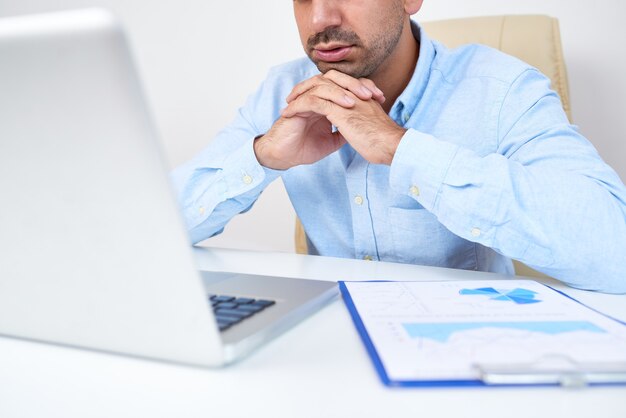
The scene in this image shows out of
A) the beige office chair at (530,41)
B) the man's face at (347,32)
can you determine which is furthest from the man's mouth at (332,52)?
the beige office chair at (530,41)

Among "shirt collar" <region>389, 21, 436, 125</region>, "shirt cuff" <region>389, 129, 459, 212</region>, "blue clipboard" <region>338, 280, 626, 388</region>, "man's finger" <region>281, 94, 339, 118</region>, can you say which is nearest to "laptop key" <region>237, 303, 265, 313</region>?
"blue clipboard" <region>338, 280, 626, 388</region>

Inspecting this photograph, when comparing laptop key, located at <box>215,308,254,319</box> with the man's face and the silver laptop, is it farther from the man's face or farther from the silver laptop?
the man's face

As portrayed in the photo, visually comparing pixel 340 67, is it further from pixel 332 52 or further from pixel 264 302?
pixel 264 302

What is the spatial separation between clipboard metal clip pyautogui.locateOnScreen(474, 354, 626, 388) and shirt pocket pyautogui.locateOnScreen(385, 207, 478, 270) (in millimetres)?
660

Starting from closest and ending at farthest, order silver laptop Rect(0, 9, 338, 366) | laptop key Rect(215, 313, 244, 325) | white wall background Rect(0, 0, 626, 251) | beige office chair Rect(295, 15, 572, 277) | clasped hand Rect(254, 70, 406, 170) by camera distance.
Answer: silver laptop Rect(0, 9, 338, 366) < laptop key Rect(215, 313, 244, 325) < clasped hand Rect(254, 70, 406, 170) < beige office chair Rect(295, 15, 572, 277) < white wall background Rect(0, 0, 626, 251)

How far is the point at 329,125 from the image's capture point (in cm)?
118

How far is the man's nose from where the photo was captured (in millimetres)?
1199

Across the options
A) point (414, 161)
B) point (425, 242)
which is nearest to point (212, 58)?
point (425, 242)

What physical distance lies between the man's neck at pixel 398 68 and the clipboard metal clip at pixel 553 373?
35.8 inches

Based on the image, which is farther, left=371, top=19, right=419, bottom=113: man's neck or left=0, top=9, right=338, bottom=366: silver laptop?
left=371, top=19, right=419, bottom=113: man's neck

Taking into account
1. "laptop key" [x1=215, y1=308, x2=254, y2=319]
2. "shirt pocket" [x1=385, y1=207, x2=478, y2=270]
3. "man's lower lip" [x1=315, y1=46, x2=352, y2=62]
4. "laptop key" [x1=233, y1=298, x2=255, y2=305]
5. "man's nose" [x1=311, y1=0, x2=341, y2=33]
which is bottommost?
"shirt pocket" [x1=385, y1=207, x2=478, y2=270]

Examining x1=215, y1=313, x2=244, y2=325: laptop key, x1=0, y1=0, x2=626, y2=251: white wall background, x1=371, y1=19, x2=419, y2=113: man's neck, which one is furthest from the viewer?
x1=0, y1=0, x2=626, y2=251: white wall background

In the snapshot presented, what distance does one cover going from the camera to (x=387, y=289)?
74 centimetres

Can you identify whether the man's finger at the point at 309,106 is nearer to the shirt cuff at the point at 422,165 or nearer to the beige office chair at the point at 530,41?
the shirt cuff at the point at 422,165
